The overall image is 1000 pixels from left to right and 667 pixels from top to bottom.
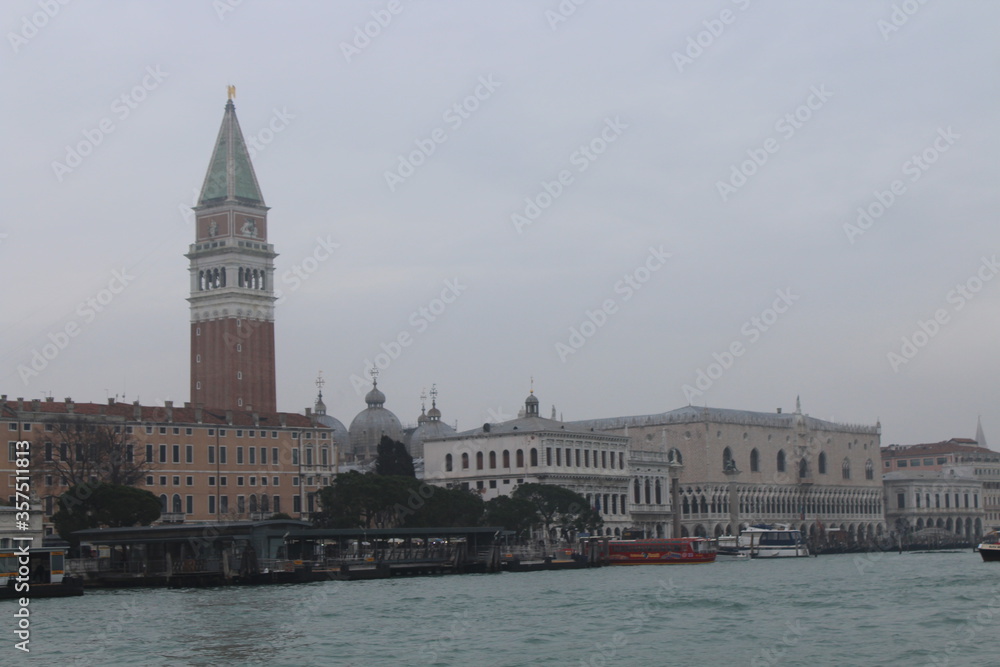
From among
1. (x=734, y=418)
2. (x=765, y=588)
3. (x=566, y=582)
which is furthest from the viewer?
(x=734, y=418)

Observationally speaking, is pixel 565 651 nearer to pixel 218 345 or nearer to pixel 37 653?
pixel 37 653

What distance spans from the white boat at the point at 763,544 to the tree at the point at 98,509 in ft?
136

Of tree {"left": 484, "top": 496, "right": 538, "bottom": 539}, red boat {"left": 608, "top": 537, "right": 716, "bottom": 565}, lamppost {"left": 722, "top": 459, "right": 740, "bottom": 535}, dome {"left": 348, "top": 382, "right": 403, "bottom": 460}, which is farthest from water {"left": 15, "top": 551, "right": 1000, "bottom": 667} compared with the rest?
dome {"left": 348, "top": 382, "right": 403, "bottom": 460}

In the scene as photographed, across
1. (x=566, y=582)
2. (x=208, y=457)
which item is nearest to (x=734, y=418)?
(x=208, y=457)

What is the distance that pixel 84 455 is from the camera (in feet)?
276

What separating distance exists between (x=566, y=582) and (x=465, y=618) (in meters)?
19.3

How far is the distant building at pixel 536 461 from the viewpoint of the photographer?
4200 inches

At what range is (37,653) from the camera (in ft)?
121

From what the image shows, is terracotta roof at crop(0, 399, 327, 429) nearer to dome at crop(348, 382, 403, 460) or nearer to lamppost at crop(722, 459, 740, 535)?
dome at crop(348, 382, 403, 460)

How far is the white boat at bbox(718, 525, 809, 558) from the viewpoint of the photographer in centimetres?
10369

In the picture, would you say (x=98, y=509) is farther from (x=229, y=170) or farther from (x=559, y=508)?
(x=229, y=170)

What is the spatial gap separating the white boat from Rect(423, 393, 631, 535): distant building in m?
8.45

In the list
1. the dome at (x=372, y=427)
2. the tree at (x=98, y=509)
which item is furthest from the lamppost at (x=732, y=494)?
the tree at (x=98, y=509)

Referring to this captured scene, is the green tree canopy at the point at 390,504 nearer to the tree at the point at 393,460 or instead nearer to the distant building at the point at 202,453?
the tree at the point at 393,460
